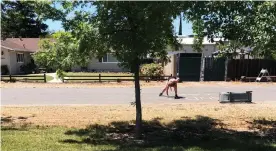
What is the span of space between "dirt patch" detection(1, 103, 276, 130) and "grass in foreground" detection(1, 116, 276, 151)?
49 centimetres

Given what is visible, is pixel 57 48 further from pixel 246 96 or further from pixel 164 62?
pixel 246 96

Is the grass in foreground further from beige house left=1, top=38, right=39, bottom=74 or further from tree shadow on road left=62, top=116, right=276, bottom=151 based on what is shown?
beige house left=1, top=38, right=39, bottom=74

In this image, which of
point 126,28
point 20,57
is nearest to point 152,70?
point 126,28

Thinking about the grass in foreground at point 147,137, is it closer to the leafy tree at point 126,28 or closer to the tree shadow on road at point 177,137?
the tree shadow on road at point 177,137

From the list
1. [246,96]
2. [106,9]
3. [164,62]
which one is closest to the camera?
[106,9]

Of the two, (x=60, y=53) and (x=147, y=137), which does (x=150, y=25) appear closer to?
(x=60, y=53)

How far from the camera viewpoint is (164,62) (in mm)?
11508

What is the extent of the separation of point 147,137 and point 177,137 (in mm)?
729

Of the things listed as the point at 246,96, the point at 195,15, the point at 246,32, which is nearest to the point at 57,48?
the point at 195,15

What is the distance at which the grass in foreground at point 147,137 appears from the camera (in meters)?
8.69

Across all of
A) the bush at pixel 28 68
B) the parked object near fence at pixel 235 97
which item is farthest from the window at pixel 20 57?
the parked object near fence at pixel 235 97

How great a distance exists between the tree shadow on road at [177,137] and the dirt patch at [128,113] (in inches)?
23.4

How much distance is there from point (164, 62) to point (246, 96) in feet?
22.6

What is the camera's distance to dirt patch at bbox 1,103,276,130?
12.5m
